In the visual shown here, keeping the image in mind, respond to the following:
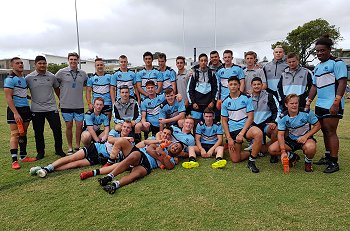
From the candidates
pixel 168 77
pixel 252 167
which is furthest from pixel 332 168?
pixel 168 77

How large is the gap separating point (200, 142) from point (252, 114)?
1224 millimetres

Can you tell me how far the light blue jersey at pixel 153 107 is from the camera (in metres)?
6.12

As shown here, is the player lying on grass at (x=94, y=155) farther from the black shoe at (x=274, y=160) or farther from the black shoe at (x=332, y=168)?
the black shoe at (x=332, y=168)

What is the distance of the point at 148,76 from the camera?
21.2 feet

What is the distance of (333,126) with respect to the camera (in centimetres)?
442

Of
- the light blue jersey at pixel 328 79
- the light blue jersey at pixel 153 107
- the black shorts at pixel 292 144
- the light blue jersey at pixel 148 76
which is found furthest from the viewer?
the light blue jersey at pixel 148 76

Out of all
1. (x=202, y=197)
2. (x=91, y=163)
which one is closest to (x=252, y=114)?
(x=202, y=197)

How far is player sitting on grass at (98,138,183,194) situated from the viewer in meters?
4.01

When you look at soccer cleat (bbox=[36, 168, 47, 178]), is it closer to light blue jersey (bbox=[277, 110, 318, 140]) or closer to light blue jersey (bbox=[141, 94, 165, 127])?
light blue jersey (bbox=[141, 94, 165, 127])

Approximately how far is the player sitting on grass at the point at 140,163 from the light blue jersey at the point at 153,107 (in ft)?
4.00

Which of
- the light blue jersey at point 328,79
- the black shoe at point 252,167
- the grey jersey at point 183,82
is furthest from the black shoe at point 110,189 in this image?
the light blue jersey at point 328,79

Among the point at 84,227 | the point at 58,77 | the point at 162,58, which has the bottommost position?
the point at 84,227

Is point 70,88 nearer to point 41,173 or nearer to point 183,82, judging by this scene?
point 41,173

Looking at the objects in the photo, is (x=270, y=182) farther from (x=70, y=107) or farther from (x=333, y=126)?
(x=70, y=107)
